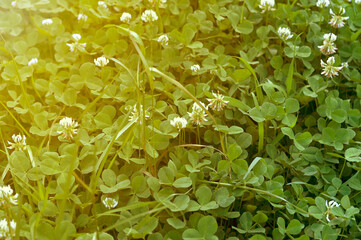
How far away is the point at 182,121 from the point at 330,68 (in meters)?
0.69

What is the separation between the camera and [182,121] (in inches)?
65.9

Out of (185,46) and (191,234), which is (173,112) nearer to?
(185,46)

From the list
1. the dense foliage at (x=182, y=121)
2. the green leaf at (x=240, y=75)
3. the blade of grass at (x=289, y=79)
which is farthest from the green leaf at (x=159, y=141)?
the blade of grass at (x=289, y=79)

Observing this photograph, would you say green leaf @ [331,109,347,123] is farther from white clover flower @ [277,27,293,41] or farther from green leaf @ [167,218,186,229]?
green leaf @ [167,218,186,229]

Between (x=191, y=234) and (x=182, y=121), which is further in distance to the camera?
(x=182, y=121)

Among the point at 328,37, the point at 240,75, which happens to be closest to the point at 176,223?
the point at 240,75

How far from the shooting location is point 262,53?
2.09 m

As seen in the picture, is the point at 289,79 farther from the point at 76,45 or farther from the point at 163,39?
the point at 76,45

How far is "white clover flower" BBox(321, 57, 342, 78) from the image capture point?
1935 mm

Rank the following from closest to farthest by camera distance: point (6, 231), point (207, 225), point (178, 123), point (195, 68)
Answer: point (6, 231)
point (207, 225)
point (178, 123)
point (195, 68)

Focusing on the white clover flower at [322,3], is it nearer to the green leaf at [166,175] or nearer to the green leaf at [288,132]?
the green leaf at [288,132]

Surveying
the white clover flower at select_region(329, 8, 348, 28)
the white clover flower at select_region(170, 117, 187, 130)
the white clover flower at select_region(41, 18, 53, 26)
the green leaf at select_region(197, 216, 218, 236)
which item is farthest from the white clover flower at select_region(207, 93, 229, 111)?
the white clover flower at select_region(41, 18, 53, 26)

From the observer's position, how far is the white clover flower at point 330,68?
6.35ft

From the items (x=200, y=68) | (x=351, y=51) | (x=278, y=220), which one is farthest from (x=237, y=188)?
(x=351, y=51)
